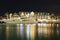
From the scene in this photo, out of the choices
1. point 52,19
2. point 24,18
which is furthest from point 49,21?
point 24,18

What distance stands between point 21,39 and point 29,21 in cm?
8878

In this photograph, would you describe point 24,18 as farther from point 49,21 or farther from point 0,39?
point 0,39

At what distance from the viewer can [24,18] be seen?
11612cm

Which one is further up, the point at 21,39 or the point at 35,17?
the point at 35,17

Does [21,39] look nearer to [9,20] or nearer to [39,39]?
[39,39]

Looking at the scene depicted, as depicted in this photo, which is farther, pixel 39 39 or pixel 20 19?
pixel 20 19

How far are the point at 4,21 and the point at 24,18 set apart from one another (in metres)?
11.2

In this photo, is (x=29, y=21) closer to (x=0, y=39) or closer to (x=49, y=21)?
(x=49, y=21)

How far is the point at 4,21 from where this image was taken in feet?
360

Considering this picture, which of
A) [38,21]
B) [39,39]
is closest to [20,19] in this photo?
[38,21]

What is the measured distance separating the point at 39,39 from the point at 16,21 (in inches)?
3543

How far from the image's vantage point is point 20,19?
116500 mm

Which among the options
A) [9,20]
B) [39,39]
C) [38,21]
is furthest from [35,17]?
[39,39]

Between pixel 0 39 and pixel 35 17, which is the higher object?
pixel 35 17
